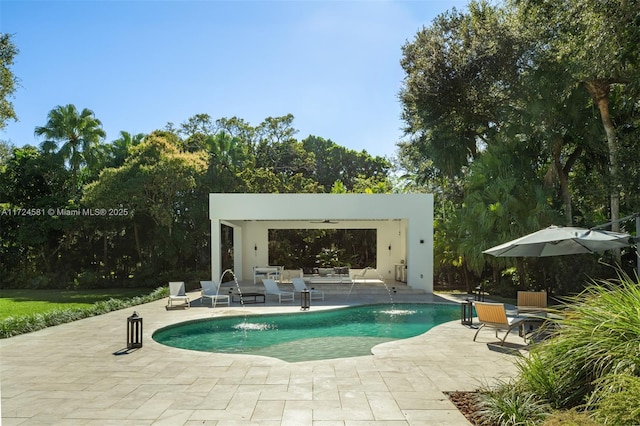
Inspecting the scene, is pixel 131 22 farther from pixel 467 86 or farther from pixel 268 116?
pixel 268 116

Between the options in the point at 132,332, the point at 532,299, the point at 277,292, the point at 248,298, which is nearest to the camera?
the point at 132,332

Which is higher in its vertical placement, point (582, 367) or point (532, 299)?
point (582, 367)

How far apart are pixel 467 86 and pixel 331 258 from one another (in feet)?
40.3

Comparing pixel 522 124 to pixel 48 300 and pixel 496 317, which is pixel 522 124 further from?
pixel 48 300

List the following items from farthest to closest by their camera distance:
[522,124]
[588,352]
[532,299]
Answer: [522,124]
[532,299]
[588,352]

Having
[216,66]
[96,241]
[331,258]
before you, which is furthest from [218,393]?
[96,241]

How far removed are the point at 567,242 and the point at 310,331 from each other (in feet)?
20.7

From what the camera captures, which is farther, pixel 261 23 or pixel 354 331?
pixel 354 331

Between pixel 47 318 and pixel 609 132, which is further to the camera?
pixel 609 132

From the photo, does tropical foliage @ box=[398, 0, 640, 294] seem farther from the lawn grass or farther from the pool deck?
the lawn grass

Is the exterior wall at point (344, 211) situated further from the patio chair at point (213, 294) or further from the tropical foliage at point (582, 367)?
the tropical foliage at point (582, 367)

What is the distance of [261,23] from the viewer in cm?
859

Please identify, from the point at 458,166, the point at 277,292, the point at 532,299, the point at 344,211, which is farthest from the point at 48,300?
the point at 458,166

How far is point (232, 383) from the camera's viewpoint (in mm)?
6242
